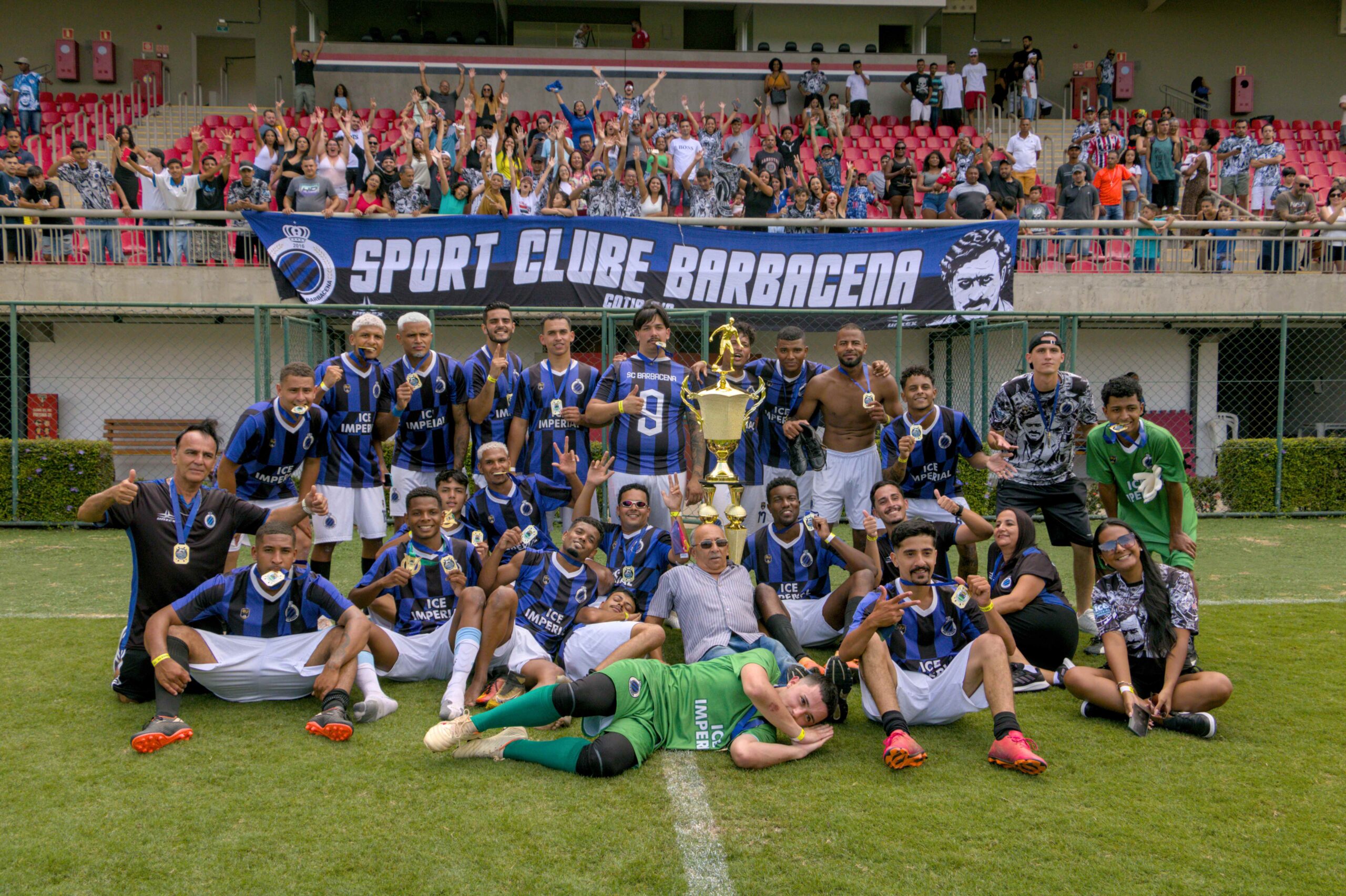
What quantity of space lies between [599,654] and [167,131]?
18329 mm

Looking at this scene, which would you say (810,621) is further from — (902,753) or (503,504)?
(503,504)

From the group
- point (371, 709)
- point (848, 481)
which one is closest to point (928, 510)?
point (848, 481)

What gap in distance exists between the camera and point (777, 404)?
739 centimetres

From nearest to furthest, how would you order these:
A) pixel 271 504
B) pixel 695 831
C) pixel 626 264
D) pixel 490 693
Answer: pixel 695 831 < pixel 490 693 < pixel 271 504 < pixel 626 264

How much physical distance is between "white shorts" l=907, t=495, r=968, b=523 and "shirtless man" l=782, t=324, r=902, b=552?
0.39 metres

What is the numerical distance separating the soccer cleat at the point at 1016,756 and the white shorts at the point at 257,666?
330 centimetres

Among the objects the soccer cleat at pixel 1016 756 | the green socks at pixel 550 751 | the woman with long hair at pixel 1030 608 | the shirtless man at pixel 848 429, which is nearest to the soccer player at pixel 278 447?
the green socks at pixel 550 751

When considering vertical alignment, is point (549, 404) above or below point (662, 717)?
above

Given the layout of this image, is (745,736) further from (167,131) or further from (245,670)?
(167,131)

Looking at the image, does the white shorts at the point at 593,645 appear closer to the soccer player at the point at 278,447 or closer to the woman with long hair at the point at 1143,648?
the soccer player at the point at 278,447

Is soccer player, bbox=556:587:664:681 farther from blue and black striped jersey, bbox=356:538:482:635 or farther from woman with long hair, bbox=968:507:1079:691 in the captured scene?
woman with long hair, bbox=968:507:1079:691

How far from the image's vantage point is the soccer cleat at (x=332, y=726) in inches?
180

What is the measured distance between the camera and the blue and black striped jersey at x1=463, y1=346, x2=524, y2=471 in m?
6.85

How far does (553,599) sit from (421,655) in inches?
30.7
